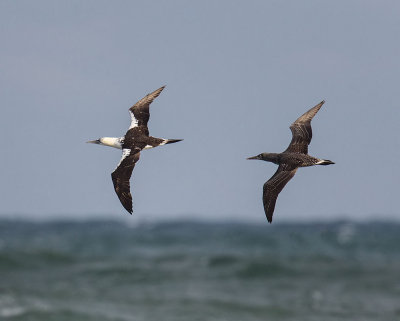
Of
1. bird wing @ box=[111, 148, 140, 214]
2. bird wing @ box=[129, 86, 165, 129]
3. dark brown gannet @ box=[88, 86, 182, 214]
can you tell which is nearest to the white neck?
dark brown gannet @ box=[88, 86, 182, 214]

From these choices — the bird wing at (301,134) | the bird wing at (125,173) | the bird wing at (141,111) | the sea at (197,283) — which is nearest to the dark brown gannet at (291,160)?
the bird wing at (301,134)

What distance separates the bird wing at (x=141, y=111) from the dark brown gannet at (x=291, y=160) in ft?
10.9

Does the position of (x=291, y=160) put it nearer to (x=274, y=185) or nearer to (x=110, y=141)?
(x=274, y=185)

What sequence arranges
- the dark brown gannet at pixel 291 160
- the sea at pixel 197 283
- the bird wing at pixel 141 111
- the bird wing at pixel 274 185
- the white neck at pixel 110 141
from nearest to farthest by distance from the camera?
the bird wing at pixel 274 185 < the dark brown gannet at pixel 291 160 < the white neck at pixel 110 141 < the bird wing at pixel 141 111 < the sea at pixel 197 283

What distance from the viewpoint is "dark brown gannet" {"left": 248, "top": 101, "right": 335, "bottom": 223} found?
16.7 m

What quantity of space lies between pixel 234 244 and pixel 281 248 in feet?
28.4

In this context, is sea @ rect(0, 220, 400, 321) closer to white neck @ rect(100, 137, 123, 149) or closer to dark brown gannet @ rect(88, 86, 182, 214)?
white neck @ rect(100, 137, 123, 149)

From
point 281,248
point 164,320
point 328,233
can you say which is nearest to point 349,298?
point 164,320

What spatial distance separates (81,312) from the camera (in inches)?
2170

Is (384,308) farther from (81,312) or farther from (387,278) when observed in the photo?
(81,312)

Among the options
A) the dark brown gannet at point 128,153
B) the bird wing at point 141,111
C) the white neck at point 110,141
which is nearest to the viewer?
the dark brown gannet at point 128,153

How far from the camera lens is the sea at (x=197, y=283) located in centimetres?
5578

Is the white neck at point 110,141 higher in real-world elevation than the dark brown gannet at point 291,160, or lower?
higher

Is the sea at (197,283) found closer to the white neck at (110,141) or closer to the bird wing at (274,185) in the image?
the white neck at (110,141)
